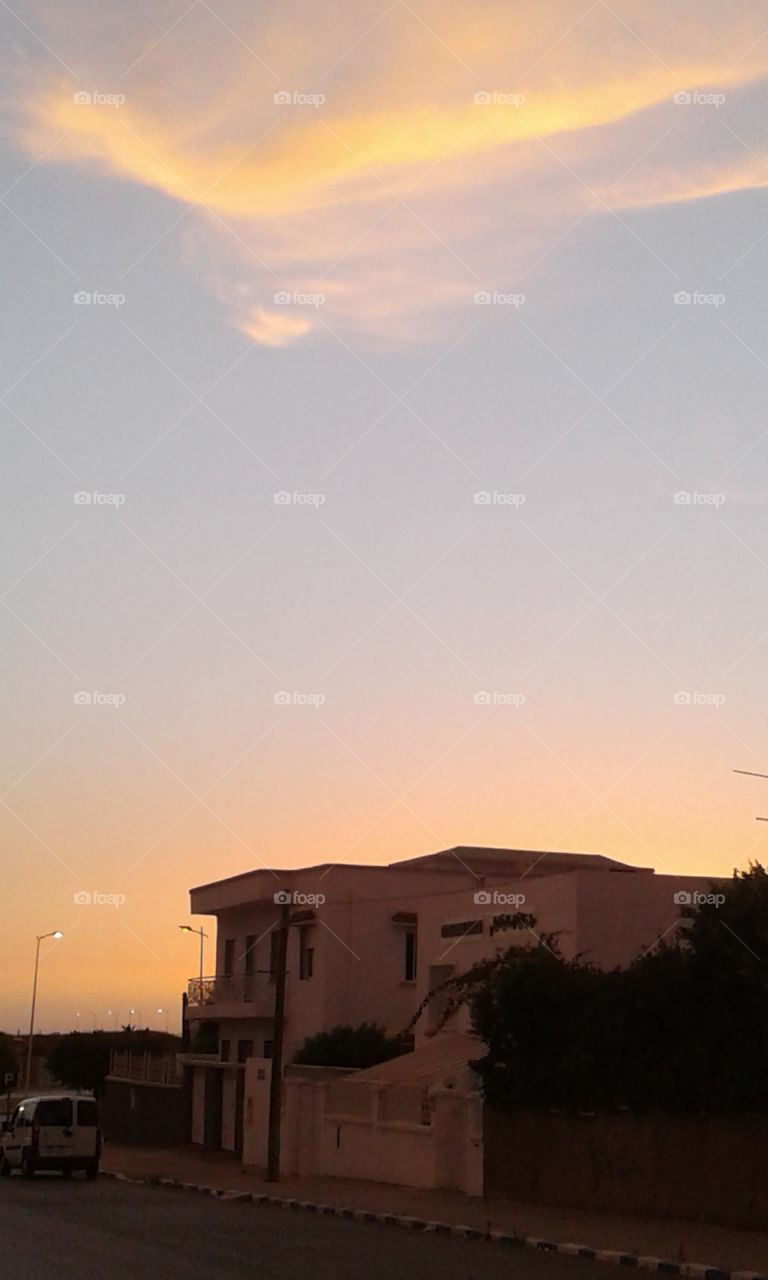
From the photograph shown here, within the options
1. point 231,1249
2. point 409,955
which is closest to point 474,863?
point 409,955

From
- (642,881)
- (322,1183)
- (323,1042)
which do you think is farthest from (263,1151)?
(642,881)

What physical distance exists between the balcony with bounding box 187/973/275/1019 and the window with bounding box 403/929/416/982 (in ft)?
14.0

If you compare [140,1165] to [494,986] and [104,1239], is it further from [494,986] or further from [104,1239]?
[104,1239]

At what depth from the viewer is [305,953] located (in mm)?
45250

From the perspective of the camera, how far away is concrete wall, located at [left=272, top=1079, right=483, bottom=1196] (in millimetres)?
27719

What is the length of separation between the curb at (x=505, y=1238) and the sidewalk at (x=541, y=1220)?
0.23m

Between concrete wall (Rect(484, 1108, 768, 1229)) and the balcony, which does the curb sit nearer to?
concrete wall (Rect(484, 1108, 768, 1229))

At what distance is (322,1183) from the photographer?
107 feet

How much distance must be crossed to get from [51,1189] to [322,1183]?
578cm

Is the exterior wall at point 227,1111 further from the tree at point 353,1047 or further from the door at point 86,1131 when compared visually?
the door at point 86,1131

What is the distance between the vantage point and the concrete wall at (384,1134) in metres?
27.7

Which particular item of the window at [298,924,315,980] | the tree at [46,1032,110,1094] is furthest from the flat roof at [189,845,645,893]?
the tree at [46,1032,110,1094]

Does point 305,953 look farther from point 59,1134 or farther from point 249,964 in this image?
point 59,1134

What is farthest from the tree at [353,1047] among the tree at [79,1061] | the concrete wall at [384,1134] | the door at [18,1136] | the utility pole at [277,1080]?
the tree at [79,1061]
